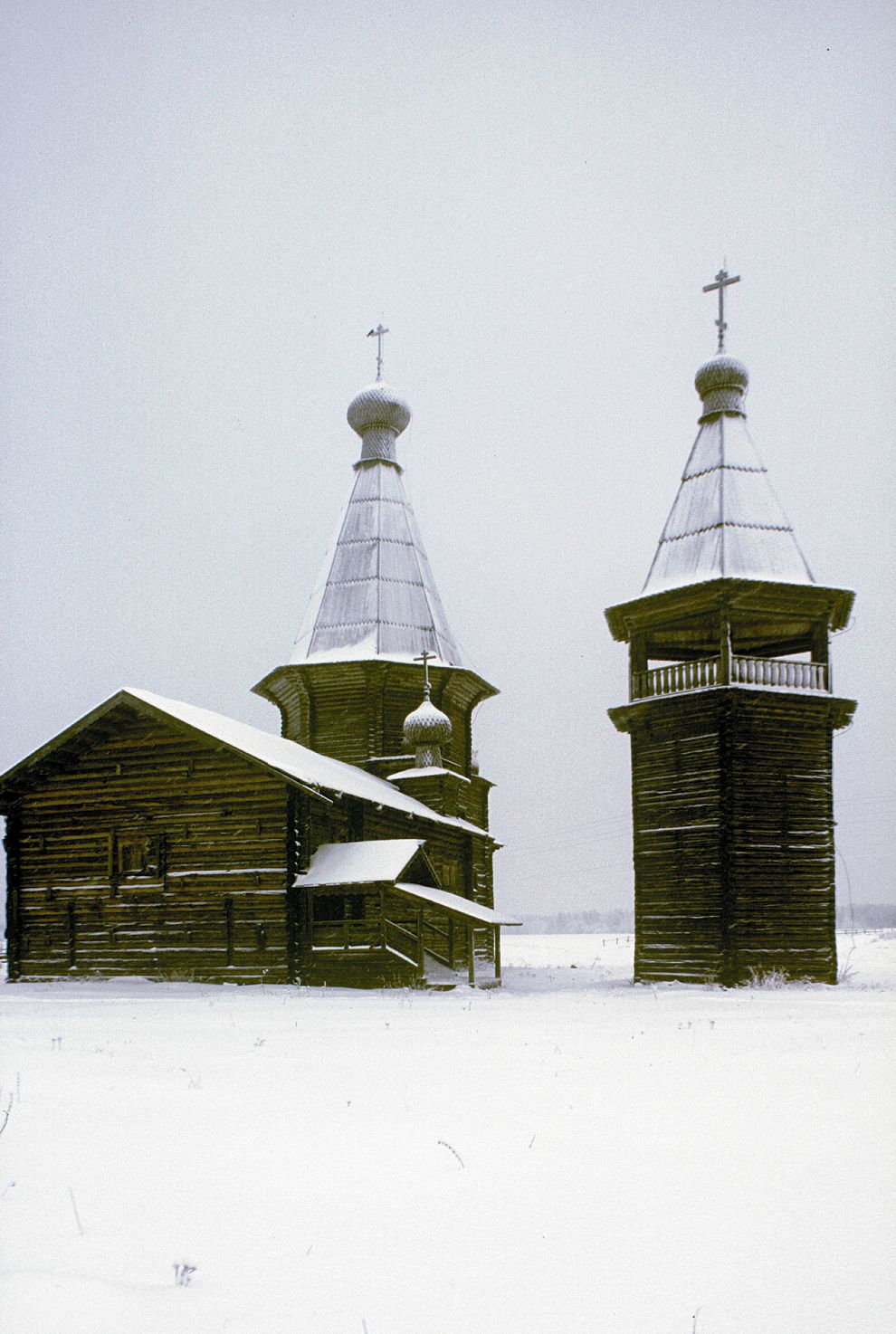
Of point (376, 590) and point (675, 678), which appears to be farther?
point (376, 590)

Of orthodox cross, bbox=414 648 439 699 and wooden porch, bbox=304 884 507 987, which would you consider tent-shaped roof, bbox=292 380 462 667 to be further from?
wooden porch, bbox=304 884 507 987

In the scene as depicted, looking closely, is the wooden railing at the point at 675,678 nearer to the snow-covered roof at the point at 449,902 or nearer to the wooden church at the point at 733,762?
the wooden church at the point at 733,762

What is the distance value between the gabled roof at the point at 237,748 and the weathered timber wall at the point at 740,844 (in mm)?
5859

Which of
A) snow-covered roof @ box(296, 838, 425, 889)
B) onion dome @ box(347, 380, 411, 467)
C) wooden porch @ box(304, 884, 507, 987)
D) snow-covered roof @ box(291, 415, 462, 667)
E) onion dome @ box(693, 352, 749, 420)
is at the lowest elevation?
wooden porch @ box(304, 884, 507, 987)

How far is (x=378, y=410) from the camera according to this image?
37.2m

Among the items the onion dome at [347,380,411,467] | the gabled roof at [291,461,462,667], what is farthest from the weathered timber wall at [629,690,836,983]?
the onion dome at [347,380,411,467]

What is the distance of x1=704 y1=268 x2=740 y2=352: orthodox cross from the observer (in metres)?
29.0

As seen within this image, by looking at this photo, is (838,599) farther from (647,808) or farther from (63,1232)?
(63,1232)

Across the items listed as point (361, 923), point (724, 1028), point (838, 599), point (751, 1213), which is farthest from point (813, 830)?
point (751, 1213)

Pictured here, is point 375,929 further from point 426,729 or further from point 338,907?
point 426,729

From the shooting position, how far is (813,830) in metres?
24.2

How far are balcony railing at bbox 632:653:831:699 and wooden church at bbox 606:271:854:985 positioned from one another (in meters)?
0.03

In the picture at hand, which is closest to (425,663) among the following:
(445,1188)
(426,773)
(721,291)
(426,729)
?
(426,729)

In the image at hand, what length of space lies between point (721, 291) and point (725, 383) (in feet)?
8.04
